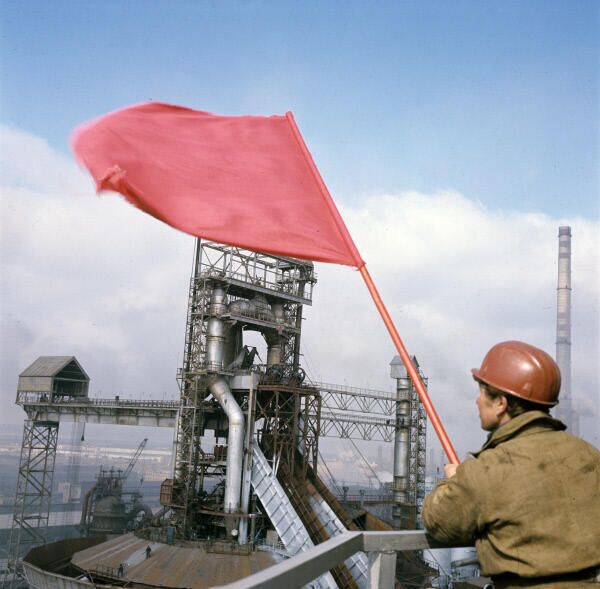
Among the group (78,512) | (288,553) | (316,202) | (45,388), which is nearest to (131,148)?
(316,202)

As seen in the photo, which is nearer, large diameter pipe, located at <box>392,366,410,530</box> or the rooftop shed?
large diameter pipe, located at <box>392,366,410,530</box>

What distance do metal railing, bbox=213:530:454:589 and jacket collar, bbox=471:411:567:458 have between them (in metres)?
0.72

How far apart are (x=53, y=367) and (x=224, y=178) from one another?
4147cm

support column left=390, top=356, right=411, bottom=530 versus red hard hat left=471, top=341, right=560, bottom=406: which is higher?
red hard hat left=471, top=341, right=560, bottom=406

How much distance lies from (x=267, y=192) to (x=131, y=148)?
1.39 metres

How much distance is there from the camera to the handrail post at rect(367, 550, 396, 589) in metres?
3.44

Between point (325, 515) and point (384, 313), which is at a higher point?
point (384, 313)

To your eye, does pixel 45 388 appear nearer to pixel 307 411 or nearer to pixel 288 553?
pixel 307 411

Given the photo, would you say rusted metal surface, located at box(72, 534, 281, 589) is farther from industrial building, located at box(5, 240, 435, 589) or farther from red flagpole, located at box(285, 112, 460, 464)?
red flagpole, located at box(285, 112, 460, 464)

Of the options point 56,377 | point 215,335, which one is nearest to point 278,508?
point 215,335

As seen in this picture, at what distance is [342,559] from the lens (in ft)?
10.1

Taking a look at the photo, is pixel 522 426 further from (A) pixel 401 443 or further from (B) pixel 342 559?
(A) pixel 401 443

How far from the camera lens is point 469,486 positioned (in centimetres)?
270

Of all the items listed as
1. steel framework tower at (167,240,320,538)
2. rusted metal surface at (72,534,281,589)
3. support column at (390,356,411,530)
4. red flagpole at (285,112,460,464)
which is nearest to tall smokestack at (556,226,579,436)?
support column at (390,356,411,530)
